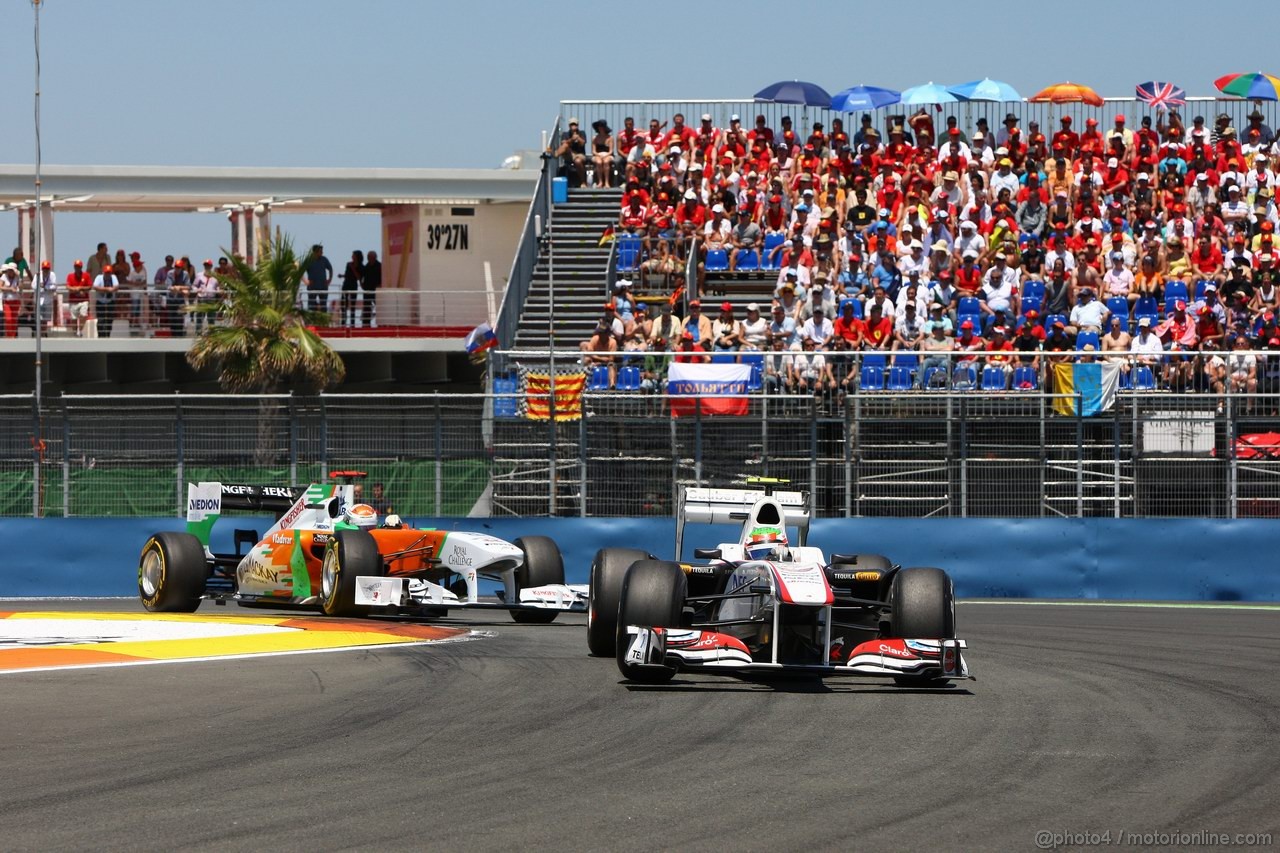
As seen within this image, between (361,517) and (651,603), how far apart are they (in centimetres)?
679

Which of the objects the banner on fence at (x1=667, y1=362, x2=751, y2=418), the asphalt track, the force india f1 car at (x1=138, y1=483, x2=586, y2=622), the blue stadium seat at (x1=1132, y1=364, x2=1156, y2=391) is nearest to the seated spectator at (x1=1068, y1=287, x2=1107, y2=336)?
the blue stadium seat at (x1=1132, y1=364, x2=1156, y2=391)

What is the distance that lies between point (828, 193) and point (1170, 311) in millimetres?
6160

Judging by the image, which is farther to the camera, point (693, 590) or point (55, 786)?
point (693, 590)

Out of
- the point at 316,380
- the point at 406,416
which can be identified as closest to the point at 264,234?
the point at 316,380

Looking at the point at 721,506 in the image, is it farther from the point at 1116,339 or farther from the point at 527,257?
the point at 527,257

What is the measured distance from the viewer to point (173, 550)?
18578 mm

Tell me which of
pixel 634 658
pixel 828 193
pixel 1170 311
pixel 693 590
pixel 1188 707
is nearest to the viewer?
pixel 1188 707

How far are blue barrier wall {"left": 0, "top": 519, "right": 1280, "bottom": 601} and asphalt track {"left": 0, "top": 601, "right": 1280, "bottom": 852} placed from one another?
8844mm

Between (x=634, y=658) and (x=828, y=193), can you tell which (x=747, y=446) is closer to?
(x=828, y=193)

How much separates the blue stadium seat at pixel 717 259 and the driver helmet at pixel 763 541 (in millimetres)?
17082

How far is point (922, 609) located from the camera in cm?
1196

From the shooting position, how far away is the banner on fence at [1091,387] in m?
23.1

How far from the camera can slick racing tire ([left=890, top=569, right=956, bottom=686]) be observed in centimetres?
1195

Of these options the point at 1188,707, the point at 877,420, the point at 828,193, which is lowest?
the point at 1188,707
